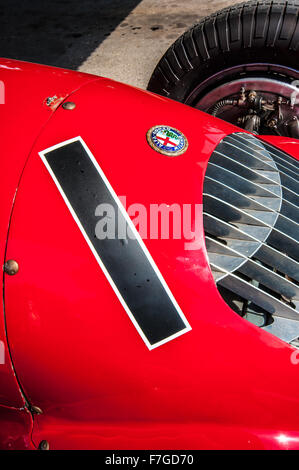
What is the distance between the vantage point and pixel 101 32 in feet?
16.2

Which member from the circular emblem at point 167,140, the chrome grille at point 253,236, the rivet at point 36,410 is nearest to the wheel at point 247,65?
the chrome grille at point 253,236

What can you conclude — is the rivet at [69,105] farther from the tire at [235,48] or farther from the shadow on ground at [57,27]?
the shadow on ground at [57,27]

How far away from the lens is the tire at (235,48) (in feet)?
7.39

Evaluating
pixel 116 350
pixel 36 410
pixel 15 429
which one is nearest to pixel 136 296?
pixel 116 350

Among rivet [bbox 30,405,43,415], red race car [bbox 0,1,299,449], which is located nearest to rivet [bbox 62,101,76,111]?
red race car [bbox 0,1,299,449]

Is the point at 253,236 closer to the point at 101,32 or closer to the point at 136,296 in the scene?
the point at 136,296

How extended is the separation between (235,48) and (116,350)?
171cm

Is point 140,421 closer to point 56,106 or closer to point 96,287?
point 96,287

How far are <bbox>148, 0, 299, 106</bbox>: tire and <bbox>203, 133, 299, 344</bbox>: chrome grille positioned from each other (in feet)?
2.73

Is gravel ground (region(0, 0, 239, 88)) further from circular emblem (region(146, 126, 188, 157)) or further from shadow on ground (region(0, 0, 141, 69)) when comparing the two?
circular emblem (region(146, 126, 188, 157))

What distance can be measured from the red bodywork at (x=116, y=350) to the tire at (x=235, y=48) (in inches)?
46.3

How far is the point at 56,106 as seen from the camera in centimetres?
156
